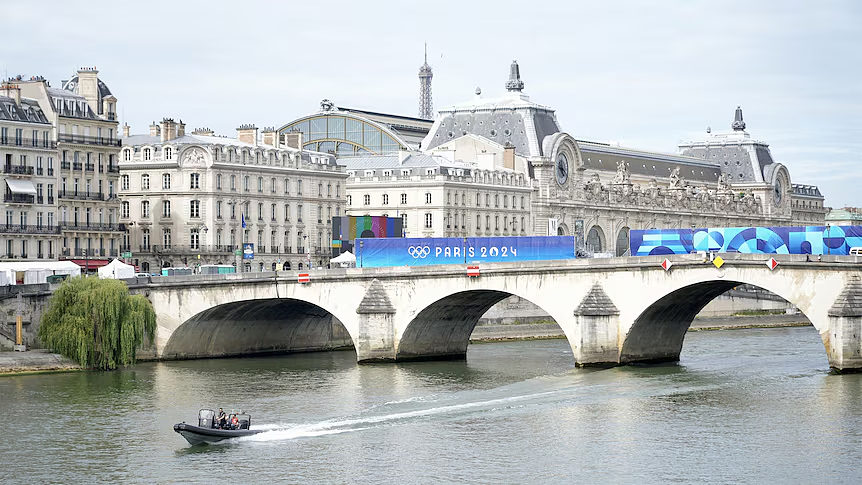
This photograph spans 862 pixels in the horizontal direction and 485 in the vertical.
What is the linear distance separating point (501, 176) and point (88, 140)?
52503 mm

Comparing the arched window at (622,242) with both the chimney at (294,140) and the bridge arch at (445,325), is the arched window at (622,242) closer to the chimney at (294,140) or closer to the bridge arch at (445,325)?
the chimney at (294,140)

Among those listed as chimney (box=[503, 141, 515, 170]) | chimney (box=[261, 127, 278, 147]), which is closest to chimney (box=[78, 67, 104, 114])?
chimney (box=[261, 127, 278, 147])

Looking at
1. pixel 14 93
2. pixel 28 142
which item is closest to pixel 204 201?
pixel 28 142

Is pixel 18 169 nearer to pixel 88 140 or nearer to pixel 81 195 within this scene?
pixel 88 140

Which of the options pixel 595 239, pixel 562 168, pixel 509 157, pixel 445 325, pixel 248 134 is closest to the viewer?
pixel 445 325

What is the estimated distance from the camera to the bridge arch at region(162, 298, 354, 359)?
89688 mm

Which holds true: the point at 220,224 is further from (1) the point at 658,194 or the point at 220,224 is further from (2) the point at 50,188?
(1) the point at 658,194

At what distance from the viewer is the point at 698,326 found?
4680 inches


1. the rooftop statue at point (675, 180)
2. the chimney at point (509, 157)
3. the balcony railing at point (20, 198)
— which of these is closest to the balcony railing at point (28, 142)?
the balcony railing at point (20, 198)

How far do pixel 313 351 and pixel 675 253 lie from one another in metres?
25.3

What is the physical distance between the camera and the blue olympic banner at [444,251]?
86.9 meters

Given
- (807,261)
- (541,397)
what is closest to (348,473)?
(541,397)

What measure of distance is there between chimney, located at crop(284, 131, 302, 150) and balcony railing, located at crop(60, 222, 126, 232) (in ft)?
90.4

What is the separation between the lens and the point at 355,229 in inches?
4395
